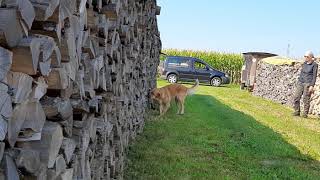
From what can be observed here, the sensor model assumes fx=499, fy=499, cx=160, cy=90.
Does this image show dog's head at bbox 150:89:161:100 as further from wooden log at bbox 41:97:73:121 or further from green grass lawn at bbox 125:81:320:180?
wooden log at bbox 41:97:73:121

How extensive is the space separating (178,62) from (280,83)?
12114 millimetres

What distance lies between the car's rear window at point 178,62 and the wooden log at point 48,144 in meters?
28.3

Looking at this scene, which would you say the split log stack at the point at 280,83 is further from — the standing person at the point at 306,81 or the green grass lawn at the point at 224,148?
the green grass lawn at the point at 224,148

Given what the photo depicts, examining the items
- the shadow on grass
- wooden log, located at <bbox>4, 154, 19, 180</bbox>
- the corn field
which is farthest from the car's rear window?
wooden log, located at <bbox>4, 154, 19, 180</bbox>

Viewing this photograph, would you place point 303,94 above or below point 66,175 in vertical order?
below

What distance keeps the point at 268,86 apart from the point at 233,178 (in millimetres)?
15205

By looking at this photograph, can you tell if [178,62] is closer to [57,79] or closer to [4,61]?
[57,79]

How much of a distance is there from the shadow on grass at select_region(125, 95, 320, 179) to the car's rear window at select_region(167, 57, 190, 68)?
18.7 metres

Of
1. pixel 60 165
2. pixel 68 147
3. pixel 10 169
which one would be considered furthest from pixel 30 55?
pixel 68 147

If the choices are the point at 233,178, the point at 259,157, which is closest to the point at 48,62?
the point at 233,178

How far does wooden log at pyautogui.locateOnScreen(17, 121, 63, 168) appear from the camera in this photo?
7.00 ft

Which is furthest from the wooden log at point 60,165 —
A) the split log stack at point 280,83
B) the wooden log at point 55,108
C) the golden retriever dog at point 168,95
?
the split log stack at point 280,83

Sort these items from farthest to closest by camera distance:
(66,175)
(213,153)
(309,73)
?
(309,73), (213,153), (66,175)

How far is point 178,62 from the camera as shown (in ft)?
101
